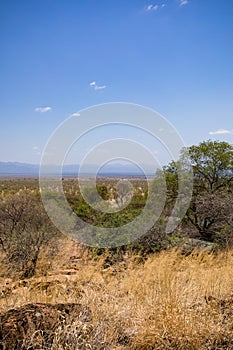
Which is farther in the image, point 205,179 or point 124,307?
point 205,179

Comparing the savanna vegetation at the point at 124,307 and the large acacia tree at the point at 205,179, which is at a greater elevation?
the large acacia tree at the point at 205,179

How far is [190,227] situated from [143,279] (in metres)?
6.28

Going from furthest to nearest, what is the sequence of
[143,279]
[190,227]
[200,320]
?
1. [190,227]
2. [143,279]
3. [200,320]

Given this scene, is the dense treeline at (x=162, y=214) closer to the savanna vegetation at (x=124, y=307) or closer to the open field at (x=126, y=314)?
the savanna vegetation at (x=124, y=307)

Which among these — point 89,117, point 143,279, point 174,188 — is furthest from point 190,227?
point 143,279

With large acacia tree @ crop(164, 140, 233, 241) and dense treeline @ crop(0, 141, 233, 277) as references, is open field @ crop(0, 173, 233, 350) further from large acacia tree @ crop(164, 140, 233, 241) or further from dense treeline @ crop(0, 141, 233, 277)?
large acacia tree @ crop(164, 140, 233, 241)

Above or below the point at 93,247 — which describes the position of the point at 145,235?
above

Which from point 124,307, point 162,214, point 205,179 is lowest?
point 124,307

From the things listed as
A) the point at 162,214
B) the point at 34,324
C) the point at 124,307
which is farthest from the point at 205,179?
the point at 34,324

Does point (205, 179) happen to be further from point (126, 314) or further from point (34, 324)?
point (34, 324)

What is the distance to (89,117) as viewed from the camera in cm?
729

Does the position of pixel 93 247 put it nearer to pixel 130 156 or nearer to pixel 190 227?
pixel 130 156

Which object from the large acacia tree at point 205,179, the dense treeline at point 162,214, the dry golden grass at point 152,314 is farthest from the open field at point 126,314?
the large acacia tree at point 205,179

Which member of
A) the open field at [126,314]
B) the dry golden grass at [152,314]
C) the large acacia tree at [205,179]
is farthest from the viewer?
the large acacia tree at [205,179]
